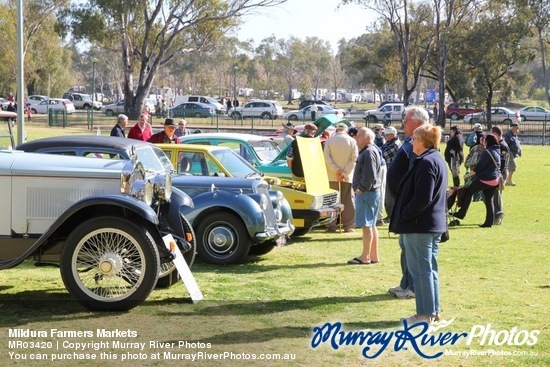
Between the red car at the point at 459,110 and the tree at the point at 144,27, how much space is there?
19.8m

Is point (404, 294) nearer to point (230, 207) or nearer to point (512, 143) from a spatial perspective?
point (230, 207)

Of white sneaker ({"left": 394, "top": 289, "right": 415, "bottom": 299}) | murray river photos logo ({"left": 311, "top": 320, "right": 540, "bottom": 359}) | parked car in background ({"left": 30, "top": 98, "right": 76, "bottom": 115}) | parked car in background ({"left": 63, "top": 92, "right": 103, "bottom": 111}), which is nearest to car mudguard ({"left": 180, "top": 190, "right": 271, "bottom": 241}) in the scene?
white sneaker ({"left": 394, "top": 289, "right": 415, "bottom": 299})

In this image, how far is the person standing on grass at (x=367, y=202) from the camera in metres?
10.9

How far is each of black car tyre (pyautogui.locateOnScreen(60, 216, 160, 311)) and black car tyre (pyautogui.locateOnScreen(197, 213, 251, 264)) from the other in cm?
295

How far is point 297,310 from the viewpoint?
326 inches

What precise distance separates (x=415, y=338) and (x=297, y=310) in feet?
4.65

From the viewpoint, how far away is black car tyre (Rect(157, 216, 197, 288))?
8617 millimetres

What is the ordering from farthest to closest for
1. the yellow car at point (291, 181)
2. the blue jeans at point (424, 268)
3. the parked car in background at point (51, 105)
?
the parked car in background at point (51, 105), the yellow car at point (291, 181), the blue jeans at point (424, 268)

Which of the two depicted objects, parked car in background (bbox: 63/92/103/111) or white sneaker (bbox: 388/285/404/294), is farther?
parked car in background (bbox: 63/92/103/111)

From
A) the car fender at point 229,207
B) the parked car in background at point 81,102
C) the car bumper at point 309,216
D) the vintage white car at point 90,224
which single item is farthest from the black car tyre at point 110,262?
the parked car in background at point 81,102

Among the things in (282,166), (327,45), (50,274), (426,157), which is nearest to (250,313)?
(426,157)

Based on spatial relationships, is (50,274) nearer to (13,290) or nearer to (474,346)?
(13,290)

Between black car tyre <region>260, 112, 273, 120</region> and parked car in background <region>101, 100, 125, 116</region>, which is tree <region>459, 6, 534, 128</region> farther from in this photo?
parked car in background <region>101, 100, 125, 116</region>

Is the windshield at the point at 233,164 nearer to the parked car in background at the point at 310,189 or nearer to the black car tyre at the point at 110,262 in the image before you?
the parked car in background at the point at 310,189
